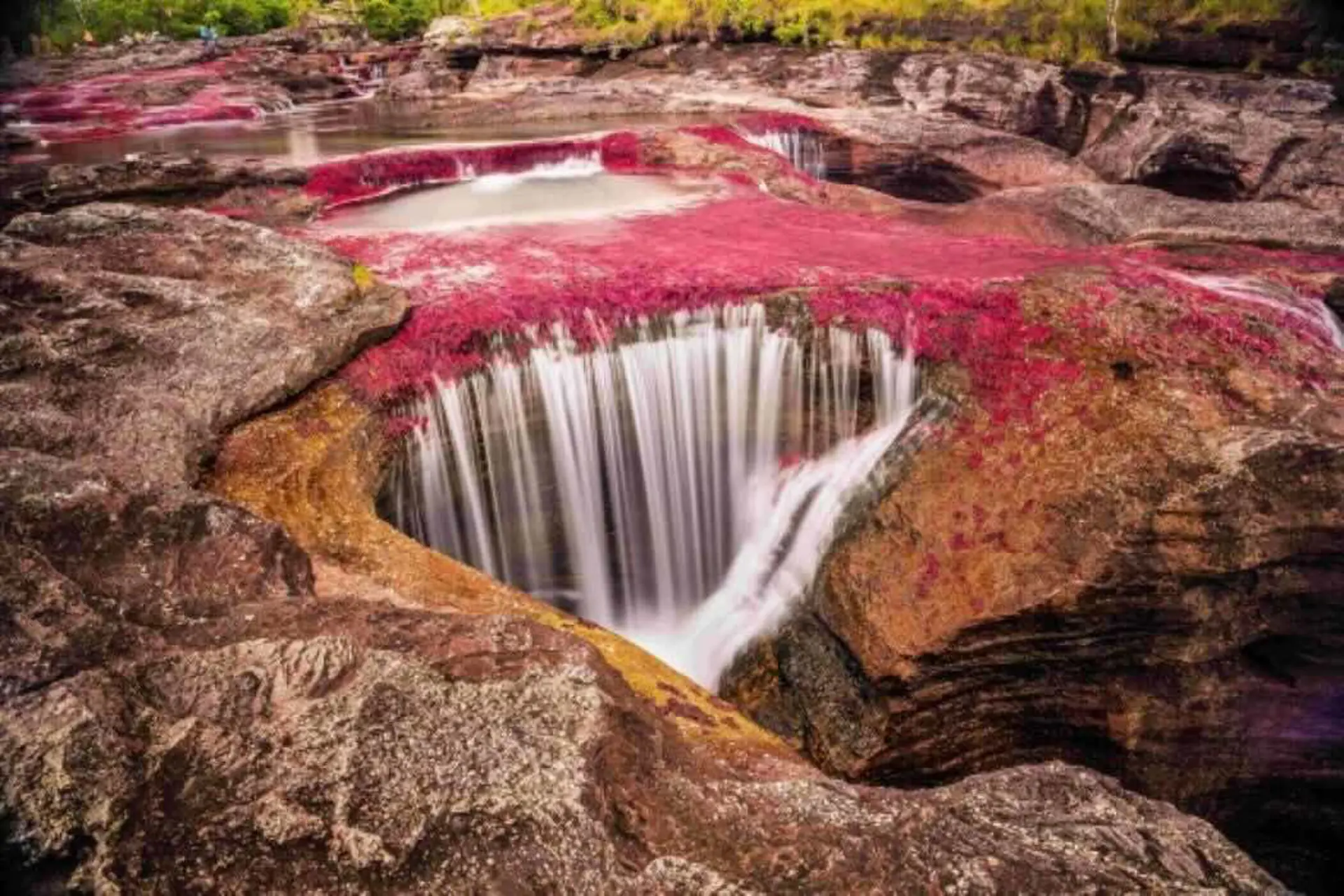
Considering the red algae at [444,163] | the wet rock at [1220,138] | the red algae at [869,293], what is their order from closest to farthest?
the red algae at [869,293] → the red algae at [444,163] → the wet rock at [1220,138]

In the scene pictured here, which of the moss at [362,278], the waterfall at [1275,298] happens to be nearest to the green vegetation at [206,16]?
the moss at [362,278]

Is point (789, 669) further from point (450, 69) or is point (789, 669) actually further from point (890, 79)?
point (450, 69)

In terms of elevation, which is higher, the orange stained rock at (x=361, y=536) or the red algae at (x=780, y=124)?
the red algae at (x=780, y=124)

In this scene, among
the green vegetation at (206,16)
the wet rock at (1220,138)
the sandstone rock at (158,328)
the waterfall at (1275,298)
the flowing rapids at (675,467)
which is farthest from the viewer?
the green vegetation at (206,16)

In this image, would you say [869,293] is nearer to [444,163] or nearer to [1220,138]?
[444,163]

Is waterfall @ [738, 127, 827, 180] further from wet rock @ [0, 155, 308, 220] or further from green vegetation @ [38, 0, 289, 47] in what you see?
green vegetation @ [38, 0, 289, 47]

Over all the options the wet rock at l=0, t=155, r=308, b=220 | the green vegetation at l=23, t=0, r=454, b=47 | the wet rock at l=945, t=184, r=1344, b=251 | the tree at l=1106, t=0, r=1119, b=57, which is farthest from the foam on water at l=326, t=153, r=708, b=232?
the green vegetation at l=23, t=0, r=454, b=47

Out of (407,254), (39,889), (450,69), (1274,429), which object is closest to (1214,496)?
(1274,429)

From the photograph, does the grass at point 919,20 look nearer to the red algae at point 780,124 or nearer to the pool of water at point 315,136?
the red algae at point 780,124
